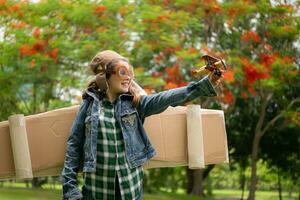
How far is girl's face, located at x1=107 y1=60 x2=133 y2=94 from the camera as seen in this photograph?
10.3ft

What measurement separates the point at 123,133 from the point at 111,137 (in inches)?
2.7

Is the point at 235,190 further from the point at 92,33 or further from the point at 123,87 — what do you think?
the point at 123,87

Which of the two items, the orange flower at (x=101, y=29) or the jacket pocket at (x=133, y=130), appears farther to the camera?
the orange flower at (x=101, y=29)

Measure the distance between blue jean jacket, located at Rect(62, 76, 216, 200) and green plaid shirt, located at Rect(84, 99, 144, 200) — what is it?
4 centimetres

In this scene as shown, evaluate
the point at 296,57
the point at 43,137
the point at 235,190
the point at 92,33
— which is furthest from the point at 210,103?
the point at 235,190

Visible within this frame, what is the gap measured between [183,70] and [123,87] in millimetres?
10300

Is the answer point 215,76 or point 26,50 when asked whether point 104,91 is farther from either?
point 26,50

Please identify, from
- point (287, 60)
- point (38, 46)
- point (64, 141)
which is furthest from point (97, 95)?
point (287, 60)

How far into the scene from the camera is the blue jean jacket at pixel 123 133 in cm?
308

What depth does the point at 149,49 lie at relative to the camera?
1146cm

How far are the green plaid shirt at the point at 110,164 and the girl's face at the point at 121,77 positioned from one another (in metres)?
0.12

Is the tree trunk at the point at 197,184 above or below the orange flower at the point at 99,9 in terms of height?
below

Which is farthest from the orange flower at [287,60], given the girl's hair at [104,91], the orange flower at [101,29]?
the girl's hair at [104,91]

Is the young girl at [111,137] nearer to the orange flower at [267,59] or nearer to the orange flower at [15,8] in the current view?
the orange flower at [15,8]
